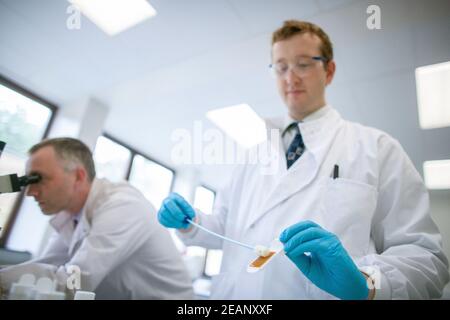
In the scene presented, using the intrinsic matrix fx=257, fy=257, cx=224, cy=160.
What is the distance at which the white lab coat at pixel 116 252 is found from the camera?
781 millimetres

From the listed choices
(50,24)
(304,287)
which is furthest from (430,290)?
(50,24)

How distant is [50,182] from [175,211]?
1.72 ft

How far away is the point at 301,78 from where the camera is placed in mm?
810

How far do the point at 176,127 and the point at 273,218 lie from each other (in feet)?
5.77

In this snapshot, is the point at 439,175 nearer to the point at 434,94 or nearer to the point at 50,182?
the point at 434,94

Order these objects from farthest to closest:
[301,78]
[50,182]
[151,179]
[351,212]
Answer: [151,179] → [50,182] → [301,78] → [351,212]

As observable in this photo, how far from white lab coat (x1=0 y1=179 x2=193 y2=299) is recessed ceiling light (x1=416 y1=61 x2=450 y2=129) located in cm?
118

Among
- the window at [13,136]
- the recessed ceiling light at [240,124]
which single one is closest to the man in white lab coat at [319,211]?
the window at [13,136]

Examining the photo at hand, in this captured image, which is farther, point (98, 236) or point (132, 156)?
point (132, 156)

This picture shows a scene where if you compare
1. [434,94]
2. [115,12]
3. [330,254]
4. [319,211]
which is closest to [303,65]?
[319,211]

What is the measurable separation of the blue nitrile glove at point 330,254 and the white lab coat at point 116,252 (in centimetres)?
61

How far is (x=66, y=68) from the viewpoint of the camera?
1.87 metres

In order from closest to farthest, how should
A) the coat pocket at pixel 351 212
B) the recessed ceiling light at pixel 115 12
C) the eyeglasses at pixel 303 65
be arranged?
the coat pocket at pixel 351 212
the eyeglasses at pixel 303 65
the recessed ceiling light at pixel 115 12

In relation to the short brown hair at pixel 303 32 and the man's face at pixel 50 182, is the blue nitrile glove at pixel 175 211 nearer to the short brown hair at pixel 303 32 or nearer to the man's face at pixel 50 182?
the man's face at pixel 50 182
